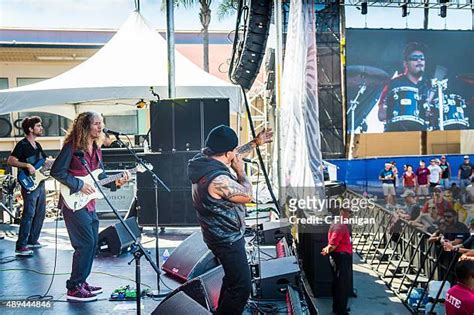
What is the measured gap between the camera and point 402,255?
30.1ft

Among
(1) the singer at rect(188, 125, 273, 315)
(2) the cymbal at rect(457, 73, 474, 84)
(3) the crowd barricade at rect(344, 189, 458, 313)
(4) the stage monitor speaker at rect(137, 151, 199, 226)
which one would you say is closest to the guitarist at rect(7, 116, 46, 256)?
(4) the stage monitor speaker at rect(137, 151, 199, 226)

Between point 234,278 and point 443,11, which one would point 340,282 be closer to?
point 234,278

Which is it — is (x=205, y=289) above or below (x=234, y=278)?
below

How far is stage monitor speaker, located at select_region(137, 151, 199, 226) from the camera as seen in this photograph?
6.11 meters

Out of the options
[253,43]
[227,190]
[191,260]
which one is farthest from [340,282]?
[253,43]

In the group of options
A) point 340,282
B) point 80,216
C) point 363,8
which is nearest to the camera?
point 80,216

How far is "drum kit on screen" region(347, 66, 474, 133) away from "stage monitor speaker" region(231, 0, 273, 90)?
362 centimetres

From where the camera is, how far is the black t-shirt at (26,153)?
518 centimetres

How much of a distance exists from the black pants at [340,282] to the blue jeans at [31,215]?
3.82 m

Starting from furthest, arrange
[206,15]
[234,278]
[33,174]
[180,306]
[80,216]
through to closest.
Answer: [206,15], [33,174], [80,216], [234,278], [180,306]

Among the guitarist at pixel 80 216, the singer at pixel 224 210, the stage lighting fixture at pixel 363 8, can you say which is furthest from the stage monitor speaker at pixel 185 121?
the stage lighting fixture at pixel 363 8

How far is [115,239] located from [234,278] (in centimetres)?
274

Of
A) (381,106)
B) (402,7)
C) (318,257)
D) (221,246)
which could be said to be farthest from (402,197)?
(221,246)

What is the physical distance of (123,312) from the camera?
3660 millimetres
